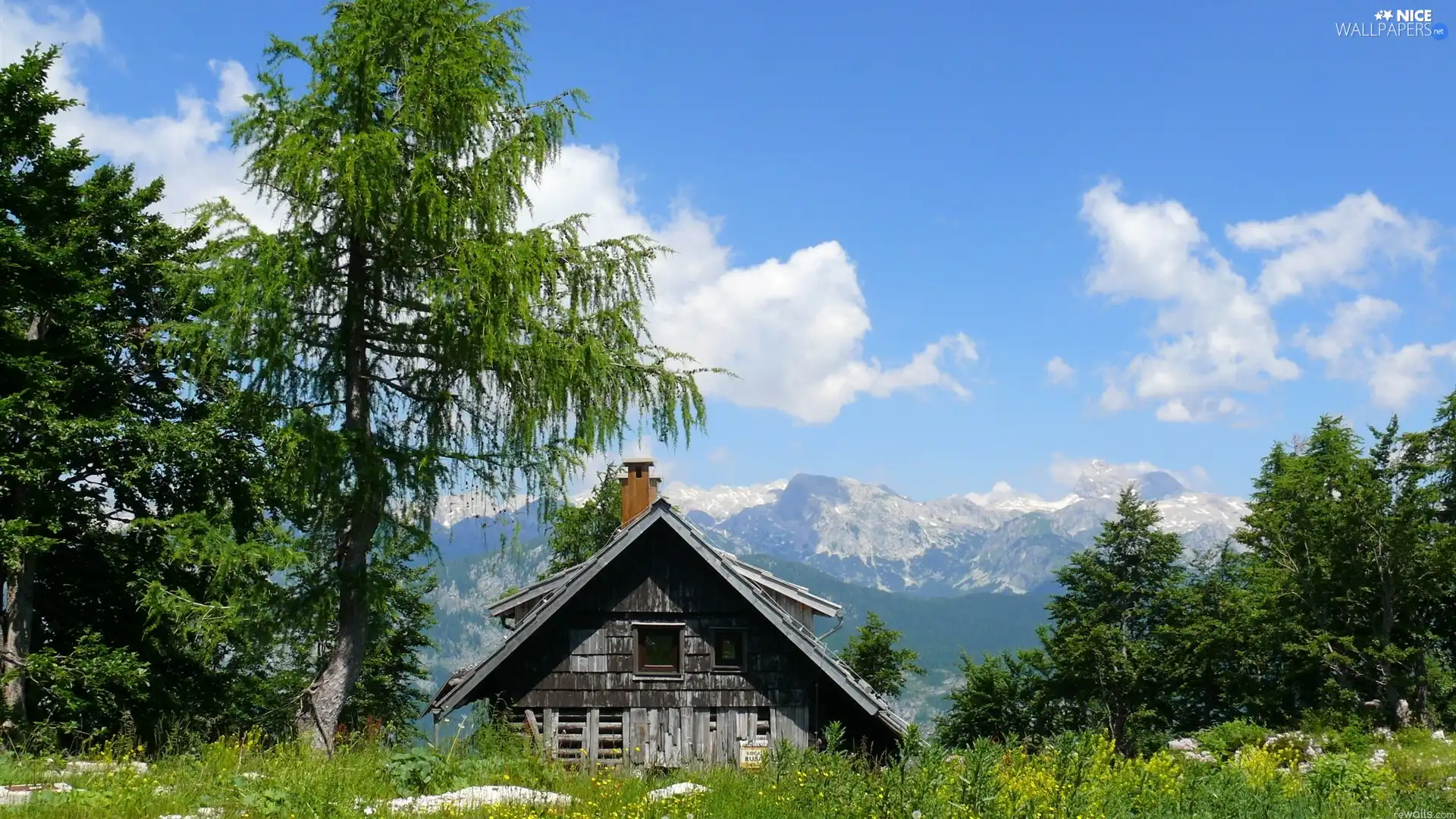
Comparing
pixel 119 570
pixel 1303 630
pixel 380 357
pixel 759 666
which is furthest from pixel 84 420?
pixel 1303 630

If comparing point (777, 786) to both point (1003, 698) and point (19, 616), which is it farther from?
point (1003, 698)

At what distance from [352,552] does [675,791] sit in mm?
7332

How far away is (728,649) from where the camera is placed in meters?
20.9

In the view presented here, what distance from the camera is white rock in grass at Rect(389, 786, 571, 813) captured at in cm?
930

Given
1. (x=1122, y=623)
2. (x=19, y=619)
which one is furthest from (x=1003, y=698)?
(x=19, y=619)

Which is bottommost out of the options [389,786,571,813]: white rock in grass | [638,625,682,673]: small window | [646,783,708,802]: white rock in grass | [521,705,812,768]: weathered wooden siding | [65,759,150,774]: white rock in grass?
[521,705,812,768]: weathered wooden siding

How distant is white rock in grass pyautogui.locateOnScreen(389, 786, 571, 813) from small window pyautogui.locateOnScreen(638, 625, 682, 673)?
10.1 m

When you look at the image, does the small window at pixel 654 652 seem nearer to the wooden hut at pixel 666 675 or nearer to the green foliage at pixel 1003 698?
the wooden hut at pixel 666 675

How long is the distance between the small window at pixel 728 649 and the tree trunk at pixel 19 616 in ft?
40.7

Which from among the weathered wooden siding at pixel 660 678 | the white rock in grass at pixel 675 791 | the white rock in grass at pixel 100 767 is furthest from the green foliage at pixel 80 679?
the white rock in grass at pixel 675 791

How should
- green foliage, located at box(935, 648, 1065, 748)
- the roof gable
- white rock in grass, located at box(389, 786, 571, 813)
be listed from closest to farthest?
white rock in grass, located at box(389, 786, 571, 813) < the roof gable < green foliage, located at box(935, 648, 1065, 748)

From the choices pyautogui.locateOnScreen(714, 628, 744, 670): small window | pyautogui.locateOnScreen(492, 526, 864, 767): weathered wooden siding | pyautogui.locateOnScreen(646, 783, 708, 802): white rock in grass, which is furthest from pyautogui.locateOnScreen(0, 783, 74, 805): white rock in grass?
pyautogui.locateOnScreen(714, 628, 744, 670): small window

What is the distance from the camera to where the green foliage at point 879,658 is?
199ft

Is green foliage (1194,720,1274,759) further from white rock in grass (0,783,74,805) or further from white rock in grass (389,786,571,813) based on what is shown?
white rock in grass (0,783,74,805)
